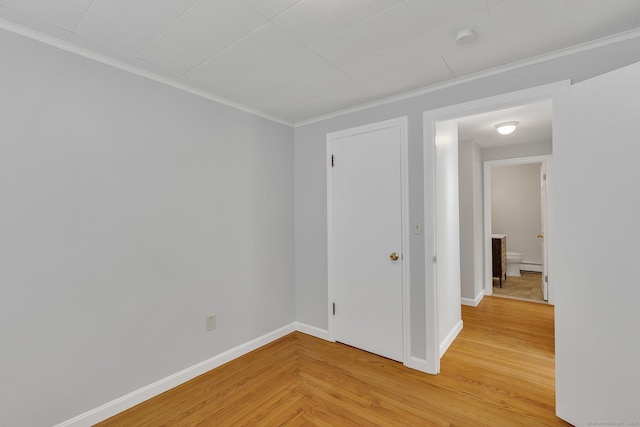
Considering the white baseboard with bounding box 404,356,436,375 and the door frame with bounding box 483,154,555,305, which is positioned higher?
the door frame with bounding box 483,154,555,305

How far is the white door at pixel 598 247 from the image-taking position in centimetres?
153

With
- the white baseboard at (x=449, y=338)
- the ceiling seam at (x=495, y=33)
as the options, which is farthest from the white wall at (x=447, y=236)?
the ceiling seam at (x=495, y=33)

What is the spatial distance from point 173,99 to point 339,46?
4.52 ft

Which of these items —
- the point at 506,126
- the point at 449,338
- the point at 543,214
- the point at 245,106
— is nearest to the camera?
the point at 245,106

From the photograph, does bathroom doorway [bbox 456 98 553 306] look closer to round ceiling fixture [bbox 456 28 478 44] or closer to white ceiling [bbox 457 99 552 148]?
white ceiling [bbox 457 99 552 148]

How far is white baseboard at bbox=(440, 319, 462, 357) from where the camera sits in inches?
108

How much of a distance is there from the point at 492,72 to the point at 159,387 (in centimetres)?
341

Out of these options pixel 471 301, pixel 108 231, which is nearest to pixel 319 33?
pixel 108 231

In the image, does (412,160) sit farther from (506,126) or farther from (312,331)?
(312,331)

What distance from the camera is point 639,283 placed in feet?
4.92

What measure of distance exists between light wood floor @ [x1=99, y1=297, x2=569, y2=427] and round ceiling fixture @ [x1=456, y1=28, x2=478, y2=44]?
237cm

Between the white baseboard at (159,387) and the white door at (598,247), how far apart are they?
7.97 feet

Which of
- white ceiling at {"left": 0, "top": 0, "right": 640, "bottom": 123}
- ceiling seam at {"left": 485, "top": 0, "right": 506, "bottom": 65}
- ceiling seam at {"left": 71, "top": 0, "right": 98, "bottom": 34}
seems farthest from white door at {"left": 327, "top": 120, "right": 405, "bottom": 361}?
ceiling seam at {"left": 71, "top": 0, "right": 98, "bottom": 34}

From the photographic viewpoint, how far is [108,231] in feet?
6.42
